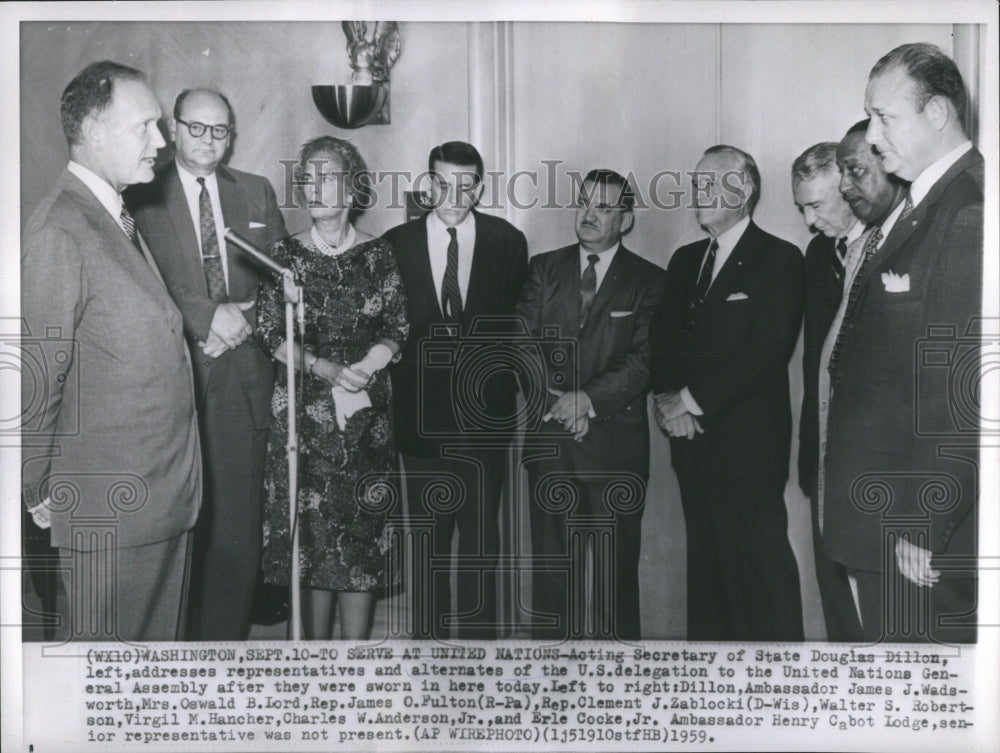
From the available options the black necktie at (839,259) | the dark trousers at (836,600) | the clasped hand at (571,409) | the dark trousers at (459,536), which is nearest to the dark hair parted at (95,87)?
the dark trousers at (459,536)

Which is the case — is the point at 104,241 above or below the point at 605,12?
below

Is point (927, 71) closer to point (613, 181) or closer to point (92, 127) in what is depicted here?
point (613, 181)

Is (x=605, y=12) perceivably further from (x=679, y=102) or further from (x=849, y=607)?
(x=849, y=607)

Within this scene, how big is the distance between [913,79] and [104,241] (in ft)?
7.08

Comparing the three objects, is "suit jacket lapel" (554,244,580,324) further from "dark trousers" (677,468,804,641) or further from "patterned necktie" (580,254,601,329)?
"dark trousers" (677,468,804,641)

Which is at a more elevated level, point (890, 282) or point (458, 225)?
point (458, 225)

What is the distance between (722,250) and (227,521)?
4.89 ft

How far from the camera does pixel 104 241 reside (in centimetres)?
333

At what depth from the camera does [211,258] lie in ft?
11.0

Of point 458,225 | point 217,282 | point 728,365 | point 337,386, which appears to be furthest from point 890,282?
point 217,282

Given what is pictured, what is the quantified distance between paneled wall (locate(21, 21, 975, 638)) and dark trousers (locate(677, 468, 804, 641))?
0.33m

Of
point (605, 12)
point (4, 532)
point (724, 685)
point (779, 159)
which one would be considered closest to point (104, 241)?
point (4, 532)

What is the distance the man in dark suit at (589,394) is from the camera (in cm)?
337

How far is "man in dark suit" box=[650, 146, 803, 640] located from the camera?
3.37 m
